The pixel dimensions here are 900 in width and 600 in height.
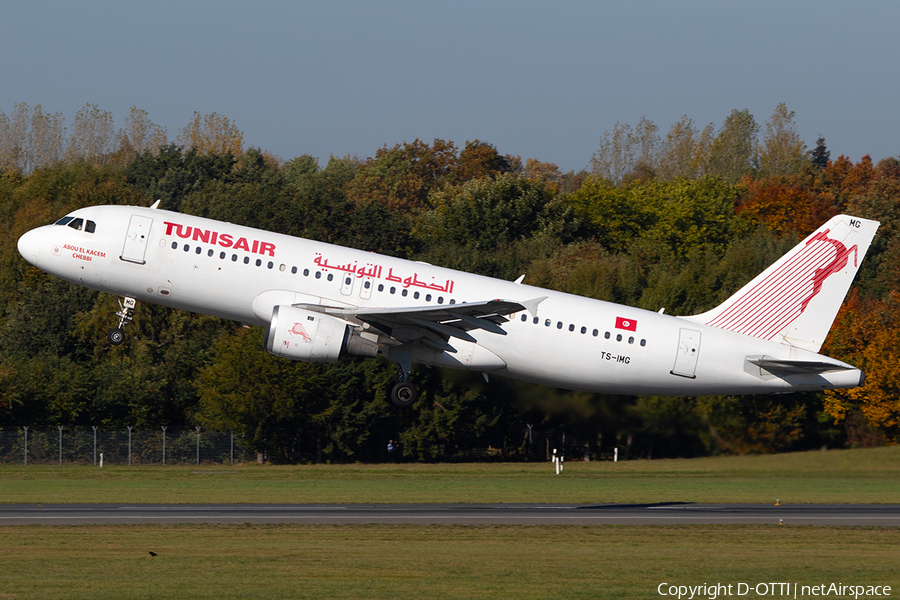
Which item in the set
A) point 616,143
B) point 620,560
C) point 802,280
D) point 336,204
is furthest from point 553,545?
point 616,143

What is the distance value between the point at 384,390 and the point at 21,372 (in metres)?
22.2

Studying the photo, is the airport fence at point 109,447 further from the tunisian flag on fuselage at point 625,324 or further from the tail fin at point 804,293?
the tail fin at point 804,293

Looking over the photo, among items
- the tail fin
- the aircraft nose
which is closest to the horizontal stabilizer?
the tail fin

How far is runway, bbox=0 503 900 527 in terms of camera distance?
32406 millimetres

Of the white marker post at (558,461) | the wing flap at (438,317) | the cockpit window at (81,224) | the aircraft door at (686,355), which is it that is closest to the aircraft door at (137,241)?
the cockpit window at (81,224)

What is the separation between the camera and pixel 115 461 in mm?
59969

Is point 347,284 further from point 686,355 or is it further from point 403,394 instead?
point 686,355

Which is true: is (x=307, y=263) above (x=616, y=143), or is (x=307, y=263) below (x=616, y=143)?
below

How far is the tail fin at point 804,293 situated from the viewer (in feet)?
126

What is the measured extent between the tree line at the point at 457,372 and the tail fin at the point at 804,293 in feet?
8.72

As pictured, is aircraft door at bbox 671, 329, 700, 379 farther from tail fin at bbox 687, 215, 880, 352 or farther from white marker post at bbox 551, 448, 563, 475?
white marker post at bbox 551, 448, 563, 475

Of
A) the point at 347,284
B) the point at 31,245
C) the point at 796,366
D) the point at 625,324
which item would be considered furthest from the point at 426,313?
the point at 31,245

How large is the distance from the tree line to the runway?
7.77 ft

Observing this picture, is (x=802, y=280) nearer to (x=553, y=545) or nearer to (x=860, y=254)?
(x=860, y=254)
